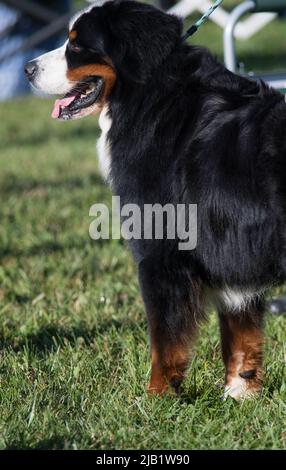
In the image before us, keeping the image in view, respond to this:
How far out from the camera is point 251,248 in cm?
289

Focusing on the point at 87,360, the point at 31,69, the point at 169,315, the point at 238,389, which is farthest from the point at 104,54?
the point at 238,389

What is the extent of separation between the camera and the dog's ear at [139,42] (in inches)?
122

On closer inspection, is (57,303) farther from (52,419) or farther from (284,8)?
(284,8)

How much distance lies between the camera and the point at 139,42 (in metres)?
3.09

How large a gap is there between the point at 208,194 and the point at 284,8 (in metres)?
2.27

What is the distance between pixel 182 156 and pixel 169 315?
607mm

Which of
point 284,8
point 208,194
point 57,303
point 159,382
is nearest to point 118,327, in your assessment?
point 57,303

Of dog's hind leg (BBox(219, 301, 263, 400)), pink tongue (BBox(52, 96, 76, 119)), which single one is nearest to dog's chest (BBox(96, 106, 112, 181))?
pink tongue (BBox(52, 96, 76, 119))

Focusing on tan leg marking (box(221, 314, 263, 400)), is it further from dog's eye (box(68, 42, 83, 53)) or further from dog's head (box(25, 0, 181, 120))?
dog's eye (box(68, 42, 83, 53))

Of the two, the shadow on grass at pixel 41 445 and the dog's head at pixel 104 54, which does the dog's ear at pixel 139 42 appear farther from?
the shadow on grass at pixel 41 445

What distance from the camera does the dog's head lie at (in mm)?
3100

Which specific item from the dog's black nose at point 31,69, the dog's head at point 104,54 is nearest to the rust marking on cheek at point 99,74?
the dog's head at point 104,54

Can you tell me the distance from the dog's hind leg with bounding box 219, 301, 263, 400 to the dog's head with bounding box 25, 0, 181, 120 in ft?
3.48

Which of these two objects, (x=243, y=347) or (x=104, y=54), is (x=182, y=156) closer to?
(x=104, y=54)
